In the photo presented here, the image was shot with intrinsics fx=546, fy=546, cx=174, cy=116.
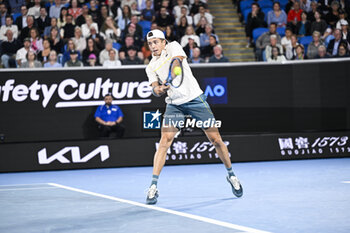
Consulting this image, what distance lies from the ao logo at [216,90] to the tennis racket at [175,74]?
5536 millimetres

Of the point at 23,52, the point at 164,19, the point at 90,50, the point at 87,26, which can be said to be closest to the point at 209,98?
the point at 90,50

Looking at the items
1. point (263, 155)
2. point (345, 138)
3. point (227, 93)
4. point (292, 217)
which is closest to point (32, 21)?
point (227, 93)

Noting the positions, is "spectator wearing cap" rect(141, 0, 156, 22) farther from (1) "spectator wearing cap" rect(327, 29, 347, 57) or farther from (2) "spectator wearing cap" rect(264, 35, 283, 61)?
(1) "spectator wearing cap" rect(327, 29, 347, 57)

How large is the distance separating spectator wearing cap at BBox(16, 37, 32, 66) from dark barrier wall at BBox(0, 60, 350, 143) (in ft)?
3.73

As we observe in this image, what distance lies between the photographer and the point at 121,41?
1505 cm

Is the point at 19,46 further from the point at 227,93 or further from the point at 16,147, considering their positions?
the point at 227,93

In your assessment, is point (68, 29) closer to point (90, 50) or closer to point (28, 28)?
point (28, 28)

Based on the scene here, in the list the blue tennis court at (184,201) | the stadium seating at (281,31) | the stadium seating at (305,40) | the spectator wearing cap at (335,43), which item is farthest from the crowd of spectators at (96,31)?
the blue tennis court at (184,201)

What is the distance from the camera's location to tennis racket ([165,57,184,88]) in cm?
704

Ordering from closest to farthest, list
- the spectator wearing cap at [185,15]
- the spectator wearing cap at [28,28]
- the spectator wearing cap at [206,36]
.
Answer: the spectator wearing cap at [28,28] < the spectator wearing cap at [206,36] < the spectator wearing cap at [185,15]

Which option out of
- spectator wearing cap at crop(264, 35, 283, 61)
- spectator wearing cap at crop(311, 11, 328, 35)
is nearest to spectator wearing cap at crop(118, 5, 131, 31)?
spectator wearing cap at crop(264, 35, 283, 61)

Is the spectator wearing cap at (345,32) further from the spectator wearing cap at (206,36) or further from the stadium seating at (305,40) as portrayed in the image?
the spectator wearing cap at (206,36)

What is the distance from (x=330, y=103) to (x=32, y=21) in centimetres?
835

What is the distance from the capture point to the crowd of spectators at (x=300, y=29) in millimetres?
14172
